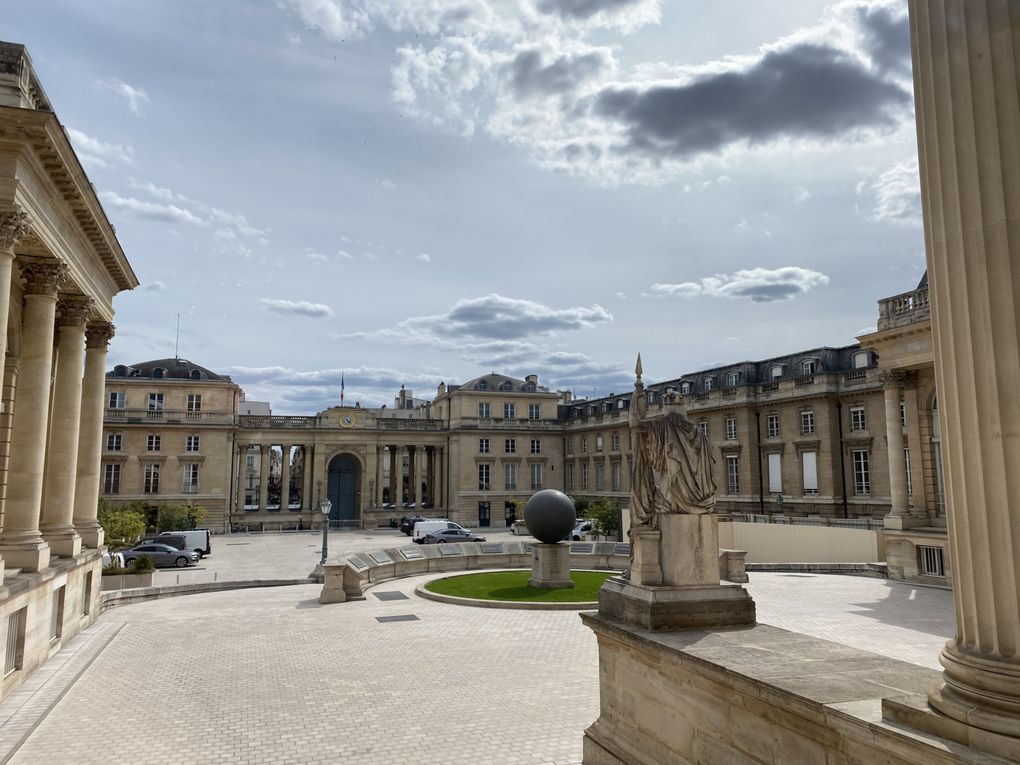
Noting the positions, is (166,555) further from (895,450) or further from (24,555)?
(895,450)

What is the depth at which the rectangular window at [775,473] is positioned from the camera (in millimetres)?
47900

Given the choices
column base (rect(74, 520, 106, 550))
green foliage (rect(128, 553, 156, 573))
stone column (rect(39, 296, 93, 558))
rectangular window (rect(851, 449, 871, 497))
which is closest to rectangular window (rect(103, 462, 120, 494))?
green foliage (rect(128, 553, 156, 573))

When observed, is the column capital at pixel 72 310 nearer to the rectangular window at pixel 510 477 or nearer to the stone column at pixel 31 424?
the stone column at pixel 31 424

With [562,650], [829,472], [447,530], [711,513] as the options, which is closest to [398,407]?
[447,530]

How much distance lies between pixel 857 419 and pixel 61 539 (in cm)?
4141

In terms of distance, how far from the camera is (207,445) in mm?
59656

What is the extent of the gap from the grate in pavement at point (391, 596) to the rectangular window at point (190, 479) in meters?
40.8

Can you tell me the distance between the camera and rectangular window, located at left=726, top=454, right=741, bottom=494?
50750mm

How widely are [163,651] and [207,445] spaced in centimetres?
4680

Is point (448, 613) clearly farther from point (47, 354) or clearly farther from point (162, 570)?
point (162, 570)

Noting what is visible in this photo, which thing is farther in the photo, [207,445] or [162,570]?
[207,445]

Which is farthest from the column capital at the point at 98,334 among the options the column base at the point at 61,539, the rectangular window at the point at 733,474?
the rectangular window at the point at 733,474

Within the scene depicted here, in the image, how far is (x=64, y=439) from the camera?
724 inches

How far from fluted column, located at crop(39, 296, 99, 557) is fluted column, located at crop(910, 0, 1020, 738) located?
19472mm
